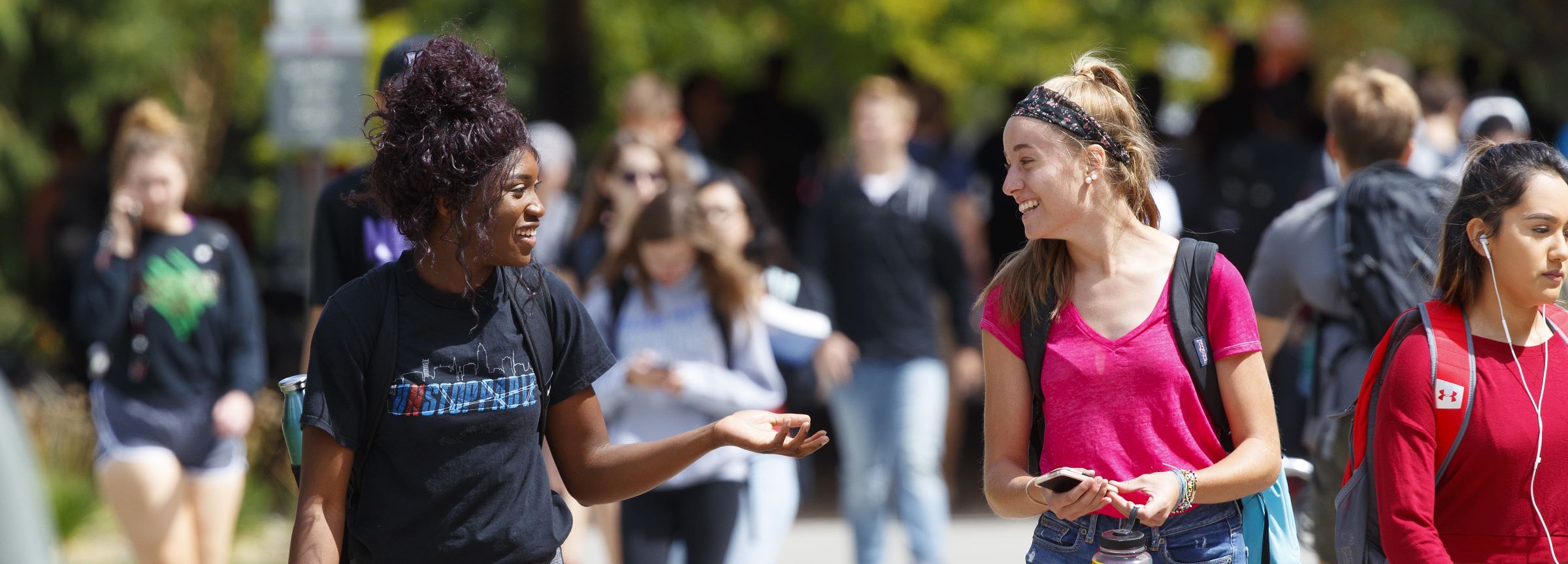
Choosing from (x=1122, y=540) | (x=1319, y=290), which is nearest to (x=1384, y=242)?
(x=1319, y=290)

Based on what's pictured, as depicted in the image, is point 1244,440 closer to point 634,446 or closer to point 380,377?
point 634,446

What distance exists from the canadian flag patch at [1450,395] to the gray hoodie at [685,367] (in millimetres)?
2634

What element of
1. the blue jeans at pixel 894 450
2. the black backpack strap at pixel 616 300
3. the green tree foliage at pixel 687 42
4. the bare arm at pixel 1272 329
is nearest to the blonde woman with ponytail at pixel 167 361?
the black backpack strap at pixel 616 300

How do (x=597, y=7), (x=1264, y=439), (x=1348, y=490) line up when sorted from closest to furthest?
(x=1264, y=439) → (x=1348, y=490) → (x=597, y=7)

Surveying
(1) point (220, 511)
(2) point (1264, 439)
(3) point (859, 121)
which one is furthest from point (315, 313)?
(3) point (859, 121)

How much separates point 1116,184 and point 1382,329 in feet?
5.57

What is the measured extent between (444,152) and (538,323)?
408mm

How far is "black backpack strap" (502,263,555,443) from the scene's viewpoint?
10.5ft

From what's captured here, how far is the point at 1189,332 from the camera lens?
10.7 ft

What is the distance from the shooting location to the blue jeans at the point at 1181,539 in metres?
3.30

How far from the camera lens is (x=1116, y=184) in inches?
134

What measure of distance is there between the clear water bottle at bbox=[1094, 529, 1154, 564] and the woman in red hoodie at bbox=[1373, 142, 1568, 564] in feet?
1.80

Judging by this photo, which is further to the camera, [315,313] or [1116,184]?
[315,313]

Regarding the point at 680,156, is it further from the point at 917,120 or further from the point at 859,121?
the point at 917,120
